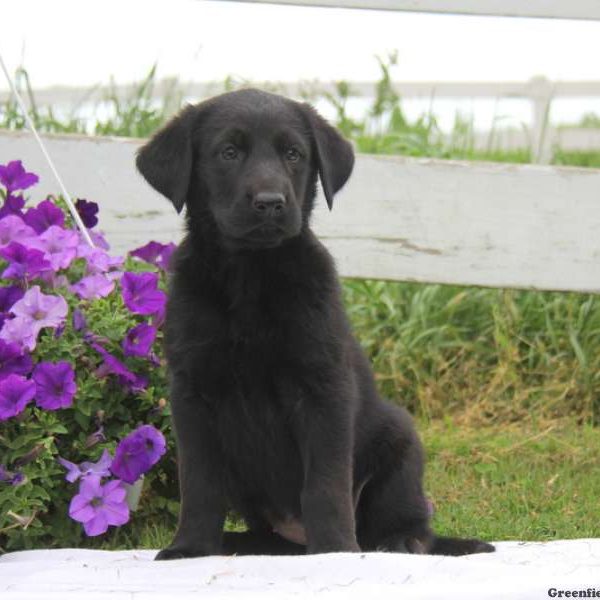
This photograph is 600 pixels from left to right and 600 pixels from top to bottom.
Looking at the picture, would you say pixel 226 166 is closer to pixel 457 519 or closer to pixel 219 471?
pixel 219 471

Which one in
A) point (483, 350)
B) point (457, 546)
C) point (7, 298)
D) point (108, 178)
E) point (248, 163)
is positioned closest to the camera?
point (248, 163)

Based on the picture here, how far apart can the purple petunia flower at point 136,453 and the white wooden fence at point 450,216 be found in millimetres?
1301

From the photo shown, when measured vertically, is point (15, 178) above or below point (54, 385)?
above

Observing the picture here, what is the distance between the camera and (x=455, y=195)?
14.9ft

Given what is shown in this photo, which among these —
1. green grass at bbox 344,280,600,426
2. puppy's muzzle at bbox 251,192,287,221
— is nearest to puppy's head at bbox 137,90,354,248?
puppy's muzzle at bbox 251,192,287,221

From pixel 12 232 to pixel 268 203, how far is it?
1109mm

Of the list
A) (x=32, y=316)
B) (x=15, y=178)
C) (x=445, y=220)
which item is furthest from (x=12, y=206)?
(x=445, y=220)

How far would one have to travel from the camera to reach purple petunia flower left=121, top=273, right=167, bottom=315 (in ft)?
11.7

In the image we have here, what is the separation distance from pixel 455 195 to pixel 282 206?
1831 mm

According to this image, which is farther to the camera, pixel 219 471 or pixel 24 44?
pixel 24 44

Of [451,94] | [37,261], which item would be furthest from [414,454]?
[451,94]

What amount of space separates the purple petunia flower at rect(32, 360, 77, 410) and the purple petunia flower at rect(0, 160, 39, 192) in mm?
719

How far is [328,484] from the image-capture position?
285 centimetres

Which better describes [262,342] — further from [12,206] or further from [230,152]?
[12,206]
